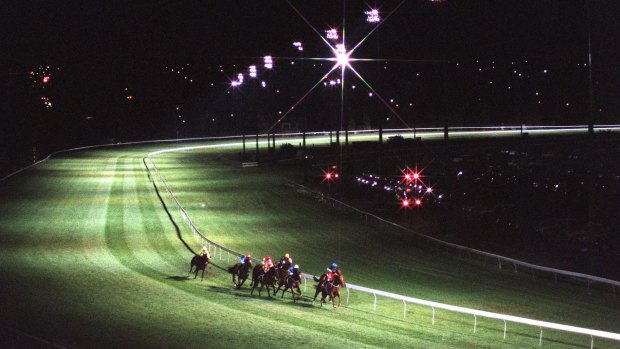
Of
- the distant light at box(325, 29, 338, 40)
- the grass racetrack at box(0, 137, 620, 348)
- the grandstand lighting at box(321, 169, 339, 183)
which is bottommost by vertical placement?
the grass racetrack at box(0, 137, 620, 348)

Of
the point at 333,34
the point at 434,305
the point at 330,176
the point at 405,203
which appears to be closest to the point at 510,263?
the point at 434,305

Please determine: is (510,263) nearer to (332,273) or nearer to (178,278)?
(332,273)

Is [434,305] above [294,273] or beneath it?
beneath

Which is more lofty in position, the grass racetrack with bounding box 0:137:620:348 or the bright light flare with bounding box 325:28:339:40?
the bright light flare with bounding box 325:28:339:40

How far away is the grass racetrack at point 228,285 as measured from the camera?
48.3 feet

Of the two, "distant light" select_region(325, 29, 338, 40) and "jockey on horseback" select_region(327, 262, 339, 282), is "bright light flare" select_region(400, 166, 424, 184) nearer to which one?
"distant light" select_region(325, 29, 338, 40)

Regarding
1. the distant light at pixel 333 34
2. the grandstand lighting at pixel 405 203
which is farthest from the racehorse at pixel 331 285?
the distant light at pixel 333 34

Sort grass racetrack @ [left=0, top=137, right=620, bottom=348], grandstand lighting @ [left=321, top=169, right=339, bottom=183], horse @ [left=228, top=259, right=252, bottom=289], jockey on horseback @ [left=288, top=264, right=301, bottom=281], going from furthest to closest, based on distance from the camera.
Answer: grandstand lighting @ [left=321, top=169, right=339, bottom=183] → horse @ [left=228, top=259, right=252, bottom=289] → jockey on horseback @ [left=288, top=264, right=301, bottom=281] → grass racetrack @ [left=0, top=137, right=620, bottom=348]

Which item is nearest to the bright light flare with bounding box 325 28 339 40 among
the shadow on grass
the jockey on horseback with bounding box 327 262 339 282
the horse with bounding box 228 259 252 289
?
the shadow on grass

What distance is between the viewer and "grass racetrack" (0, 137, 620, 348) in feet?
48.3

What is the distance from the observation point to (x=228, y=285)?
68.2 ft

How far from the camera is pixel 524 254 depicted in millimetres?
28109

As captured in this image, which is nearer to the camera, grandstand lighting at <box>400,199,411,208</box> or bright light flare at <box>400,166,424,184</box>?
grandstand lighting at <box>400,199,411,208</box>

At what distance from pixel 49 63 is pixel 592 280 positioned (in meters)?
78.6
